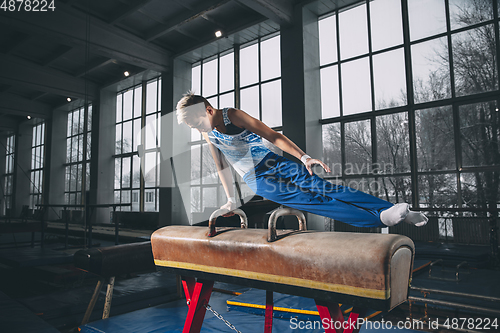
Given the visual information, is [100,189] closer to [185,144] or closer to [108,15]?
[185,144]

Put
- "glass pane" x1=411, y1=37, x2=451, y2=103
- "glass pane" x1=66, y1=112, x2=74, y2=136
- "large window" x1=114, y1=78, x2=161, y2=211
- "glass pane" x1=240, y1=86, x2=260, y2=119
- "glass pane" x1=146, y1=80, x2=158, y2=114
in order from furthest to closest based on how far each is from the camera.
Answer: "glass pane" x1=66, y1=112, x2=74, y2=136, "glass pane" x1=146, y1=80, x2=158, y2=114, "large window" x1=114, y1=78, x2=161, y2=211, "glass pane" x1=240, y1=86, x2=260, y2=119, "glass pane" x1=411, y1=37, x2=451, y2=103

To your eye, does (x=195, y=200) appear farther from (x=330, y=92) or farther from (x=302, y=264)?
(x=302, y=264)

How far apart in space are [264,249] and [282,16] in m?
6.77

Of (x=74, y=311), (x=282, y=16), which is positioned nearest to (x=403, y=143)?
(x=282, y=16)

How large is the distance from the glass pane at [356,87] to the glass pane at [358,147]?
1.17ft

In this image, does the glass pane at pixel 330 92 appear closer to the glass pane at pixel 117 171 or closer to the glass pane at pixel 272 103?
the glass pane at pixel 272 103

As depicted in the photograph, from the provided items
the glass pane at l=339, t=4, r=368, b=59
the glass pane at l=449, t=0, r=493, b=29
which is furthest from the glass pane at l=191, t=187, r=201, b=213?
the glass pane at l=449, t=0, r=493, b=29

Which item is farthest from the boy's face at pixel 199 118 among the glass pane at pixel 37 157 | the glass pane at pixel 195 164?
the glass pane at pixel 37 157

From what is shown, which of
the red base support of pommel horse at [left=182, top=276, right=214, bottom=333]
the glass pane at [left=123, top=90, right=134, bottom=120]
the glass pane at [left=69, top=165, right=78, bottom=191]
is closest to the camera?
the red base support of pommel horse at [left=182, top=276, right=214, bottom=333]

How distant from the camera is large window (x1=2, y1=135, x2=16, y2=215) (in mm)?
6309

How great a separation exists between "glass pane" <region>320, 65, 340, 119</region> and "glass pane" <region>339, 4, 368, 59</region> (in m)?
0.46

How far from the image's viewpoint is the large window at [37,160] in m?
9.12

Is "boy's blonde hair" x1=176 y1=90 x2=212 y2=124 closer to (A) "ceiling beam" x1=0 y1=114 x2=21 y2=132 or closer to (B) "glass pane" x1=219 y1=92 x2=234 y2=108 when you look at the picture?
(A) "ceiling beam" x1=0 y1=114 x2=21 y2=132

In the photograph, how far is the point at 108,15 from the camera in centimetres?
796
